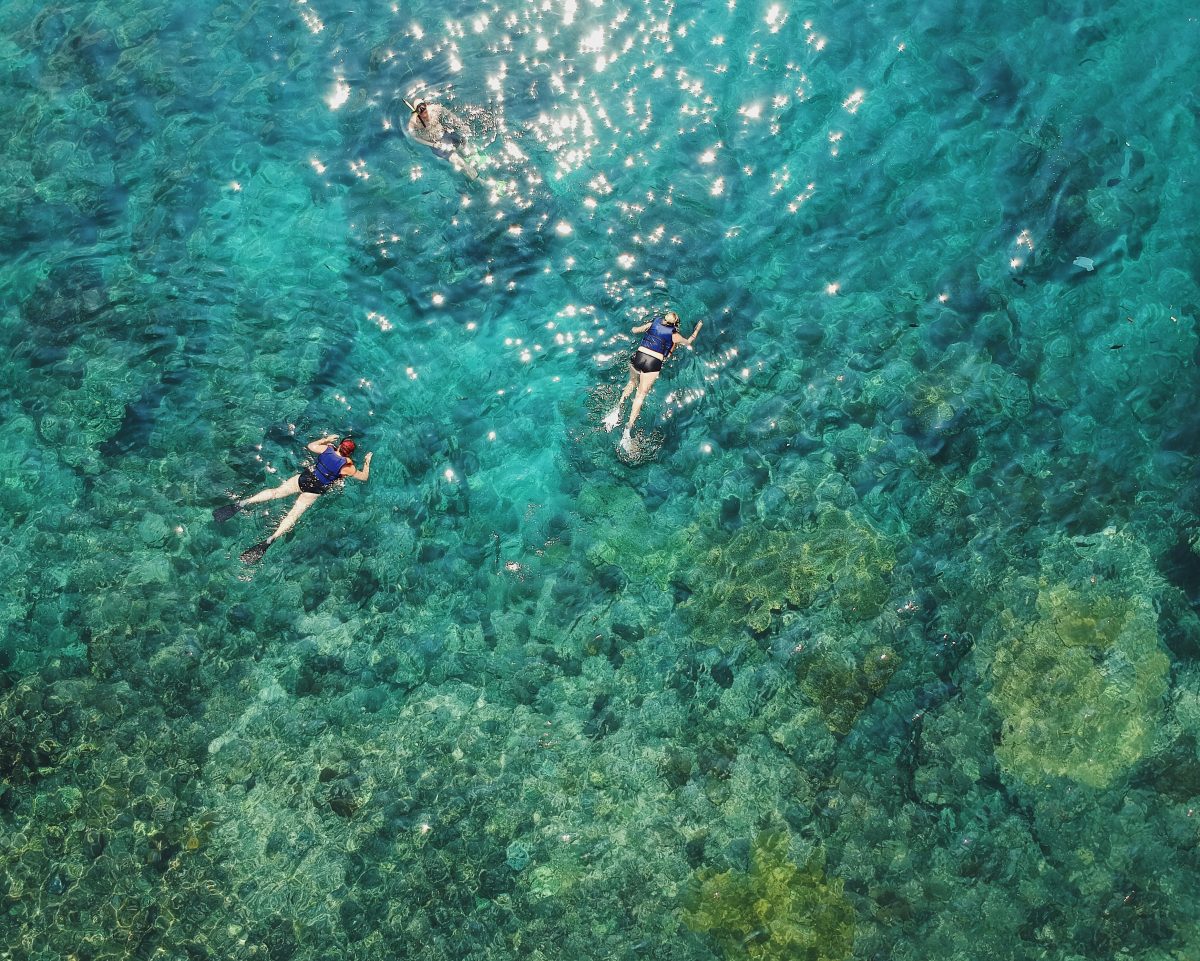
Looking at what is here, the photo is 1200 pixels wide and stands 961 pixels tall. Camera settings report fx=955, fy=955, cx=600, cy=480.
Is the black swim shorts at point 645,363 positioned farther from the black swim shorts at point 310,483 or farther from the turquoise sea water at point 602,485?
the black swim shorts at point 310,483

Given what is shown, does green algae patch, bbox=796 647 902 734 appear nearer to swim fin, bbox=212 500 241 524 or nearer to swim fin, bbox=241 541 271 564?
swim fin, bbox=241 541 271 564

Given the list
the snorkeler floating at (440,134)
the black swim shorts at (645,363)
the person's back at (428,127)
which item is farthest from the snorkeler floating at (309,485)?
the person's back at (428,127)

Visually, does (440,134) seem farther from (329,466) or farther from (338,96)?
(329,466)

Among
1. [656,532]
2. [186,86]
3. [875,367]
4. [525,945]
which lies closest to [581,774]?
[525,945]

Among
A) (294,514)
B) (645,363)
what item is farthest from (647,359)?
(294,514)

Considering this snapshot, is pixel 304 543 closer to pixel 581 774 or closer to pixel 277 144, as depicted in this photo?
pixel 581 774

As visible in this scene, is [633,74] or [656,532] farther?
[633,74]
